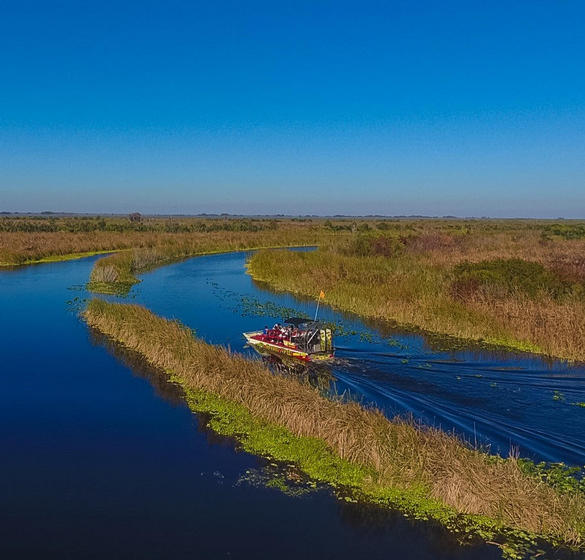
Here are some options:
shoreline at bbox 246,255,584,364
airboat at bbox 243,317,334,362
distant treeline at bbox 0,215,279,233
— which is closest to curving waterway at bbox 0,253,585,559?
airboat at bbox 243,317,334,362

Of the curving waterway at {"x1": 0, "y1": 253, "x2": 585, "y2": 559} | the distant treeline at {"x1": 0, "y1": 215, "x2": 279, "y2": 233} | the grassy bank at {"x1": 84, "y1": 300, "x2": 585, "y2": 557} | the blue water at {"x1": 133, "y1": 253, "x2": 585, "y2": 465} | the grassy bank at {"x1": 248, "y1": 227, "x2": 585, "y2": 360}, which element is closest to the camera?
the grassy bank at {"x1": 84, "y1": 300, "x2": 585, "y2": 557}

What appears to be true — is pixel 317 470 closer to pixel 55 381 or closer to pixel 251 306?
pixel 55 381

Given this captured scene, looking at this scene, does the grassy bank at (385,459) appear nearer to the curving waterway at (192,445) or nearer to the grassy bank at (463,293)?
the curving waterway at (192,445)

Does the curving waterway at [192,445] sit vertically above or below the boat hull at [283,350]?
below

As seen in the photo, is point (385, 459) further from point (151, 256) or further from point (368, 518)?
point (151, 256)

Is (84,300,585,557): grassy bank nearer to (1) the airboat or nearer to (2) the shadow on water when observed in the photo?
(2) the shadow on water

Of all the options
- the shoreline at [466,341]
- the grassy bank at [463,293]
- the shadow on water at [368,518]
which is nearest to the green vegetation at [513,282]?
the grassy bank at [463,293]
